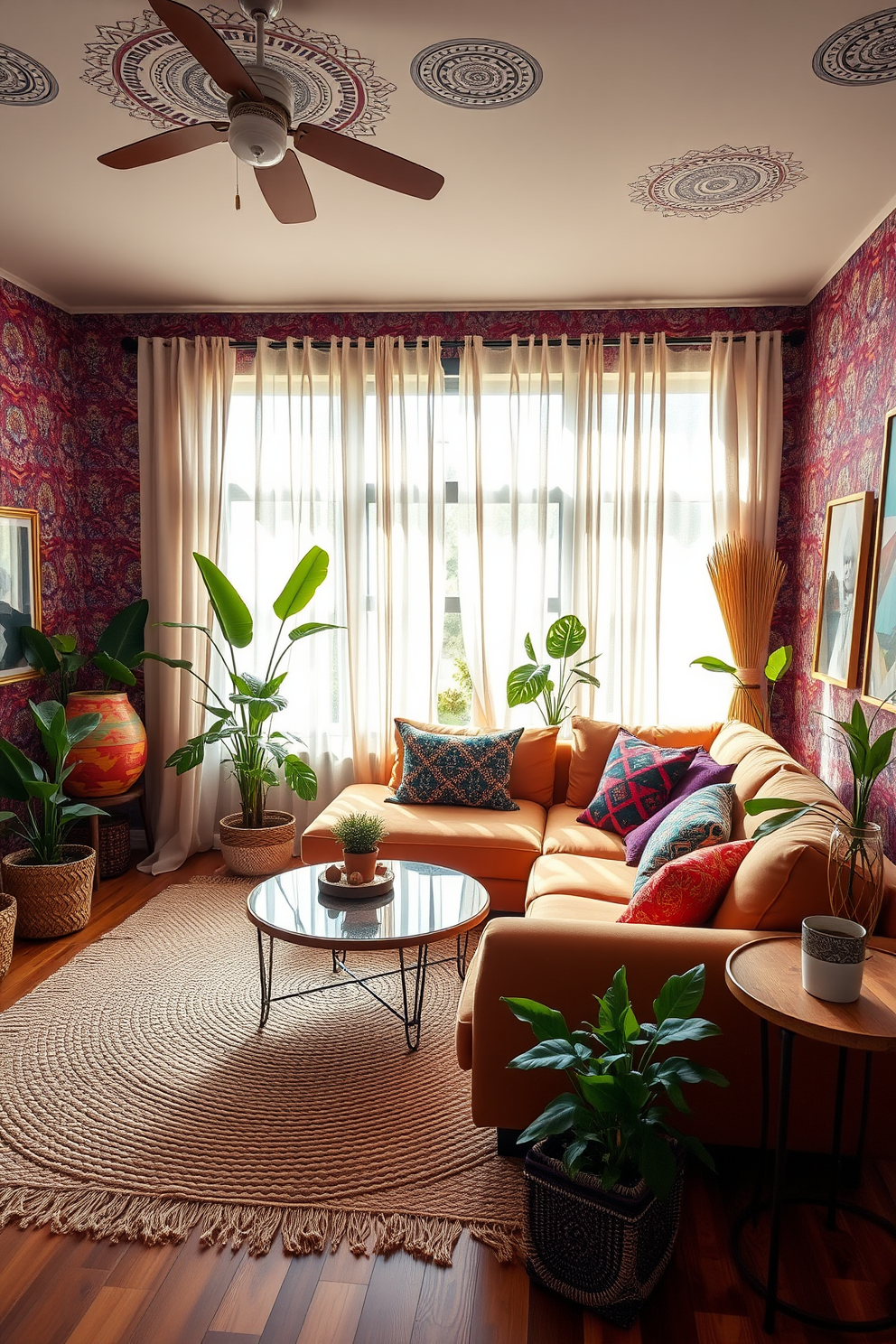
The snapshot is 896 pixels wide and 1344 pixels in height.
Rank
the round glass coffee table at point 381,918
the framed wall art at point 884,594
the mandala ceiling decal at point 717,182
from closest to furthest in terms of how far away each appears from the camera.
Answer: the round glass coffee table at point 381,918
the mandala ceiling decal at point 717,182
the framed wall art at point 884,594

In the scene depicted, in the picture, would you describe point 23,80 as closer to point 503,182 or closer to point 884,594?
point 503,182

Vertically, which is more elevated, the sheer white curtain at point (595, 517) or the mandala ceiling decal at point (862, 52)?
the mandala ceiling decal at point (862, 52)

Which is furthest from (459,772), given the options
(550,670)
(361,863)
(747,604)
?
(747,604)

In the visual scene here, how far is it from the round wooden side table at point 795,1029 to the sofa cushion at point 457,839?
1.64 metres

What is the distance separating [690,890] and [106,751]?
2.91 metres

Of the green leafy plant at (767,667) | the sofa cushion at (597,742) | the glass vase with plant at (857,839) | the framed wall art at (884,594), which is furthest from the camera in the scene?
the sofa cushion at (597,742)

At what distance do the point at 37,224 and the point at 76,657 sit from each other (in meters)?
1.90

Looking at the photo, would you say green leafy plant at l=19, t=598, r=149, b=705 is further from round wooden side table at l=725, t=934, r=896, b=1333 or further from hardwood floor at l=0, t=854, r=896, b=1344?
round wooden side table at l=725, t=934, r=896, b=1333

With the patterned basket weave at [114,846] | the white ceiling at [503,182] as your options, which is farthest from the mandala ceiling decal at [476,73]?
the patterned basket weave at [114,846]

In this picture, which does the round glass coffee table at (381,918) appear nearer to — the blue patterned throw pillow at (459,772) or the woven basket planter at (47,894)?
the blue patterned throw pillow at (459,772)

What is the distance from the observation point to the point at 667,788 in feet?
11.5

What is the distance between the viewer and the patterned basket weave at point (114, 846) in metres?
4.39

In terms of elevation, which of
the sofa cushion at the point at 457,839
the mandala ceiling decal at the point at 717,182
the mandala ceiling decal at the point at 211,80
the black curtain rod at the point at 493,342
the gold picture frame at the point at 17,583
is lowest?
the sofa cushion at the point at 457,839

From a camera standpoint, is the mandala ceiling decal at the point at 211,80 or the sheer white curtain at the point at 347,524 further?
the sheer white curtain at the point at 347,524
